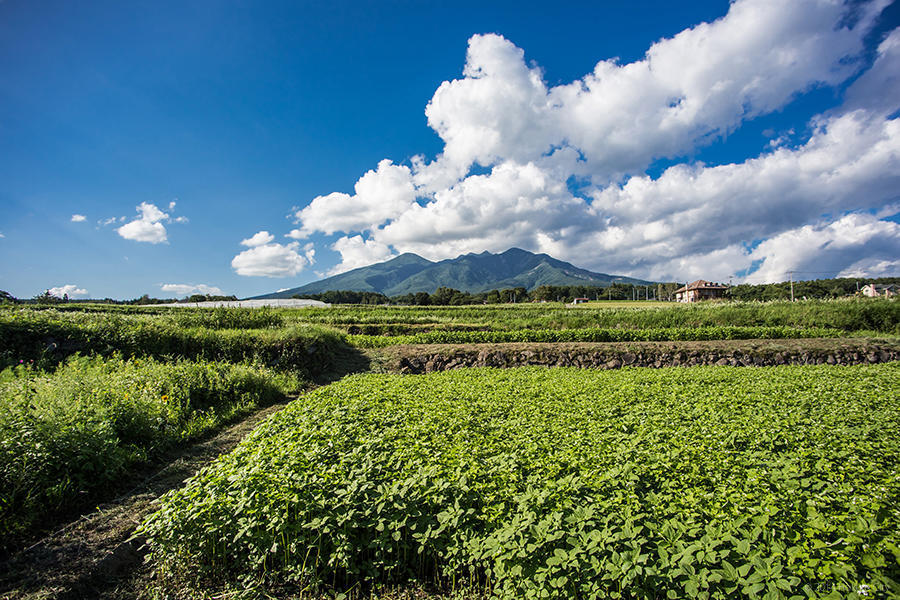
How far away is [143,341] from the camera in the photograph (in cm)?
1417

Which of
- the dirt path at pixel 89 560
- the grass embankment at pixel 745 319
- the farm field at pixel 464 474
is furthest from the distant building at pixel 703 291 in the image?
the dirt path at pixel 89 560

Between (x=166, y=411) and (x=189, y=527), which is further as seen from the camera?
(x=166, y=411)

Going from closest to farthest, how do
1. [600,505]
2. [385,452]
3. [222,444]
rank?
[600,505], [385,452], [222,444]

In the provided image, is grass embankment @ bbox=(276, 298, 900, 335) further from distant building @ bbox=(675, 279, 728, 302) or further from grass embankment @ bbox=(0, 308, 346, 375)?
distant building @ bbox=(675, 279, 728, 302)

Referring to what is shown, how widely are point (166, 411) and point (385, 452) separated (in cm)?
639

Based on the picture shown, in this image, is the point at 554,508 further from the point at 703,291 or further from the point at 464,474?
the point at 703,291

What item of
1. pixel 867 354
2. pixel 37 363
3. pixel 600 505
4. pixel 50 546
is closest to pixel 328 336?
pixel 37 363

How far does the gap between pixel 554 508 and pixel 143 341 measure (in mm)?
16411

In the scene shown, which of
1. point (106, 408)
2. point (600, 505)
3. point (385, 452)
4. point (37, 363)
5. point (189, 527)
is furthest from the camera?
point (37, 363)

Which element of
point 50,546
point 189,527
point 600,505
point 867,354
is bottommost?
point 867,354

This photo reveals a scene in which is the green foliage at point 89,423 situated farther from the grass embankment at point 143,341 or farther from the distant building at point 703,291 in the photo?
the distant building at point 703,291

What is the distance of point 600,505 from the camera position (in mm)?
3715

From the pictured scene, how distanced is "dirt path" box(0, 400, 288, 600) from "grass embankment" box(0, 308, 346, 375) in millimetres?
9800

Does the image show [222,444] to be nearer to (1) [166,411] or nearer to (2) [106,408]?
(1) [166,411]
